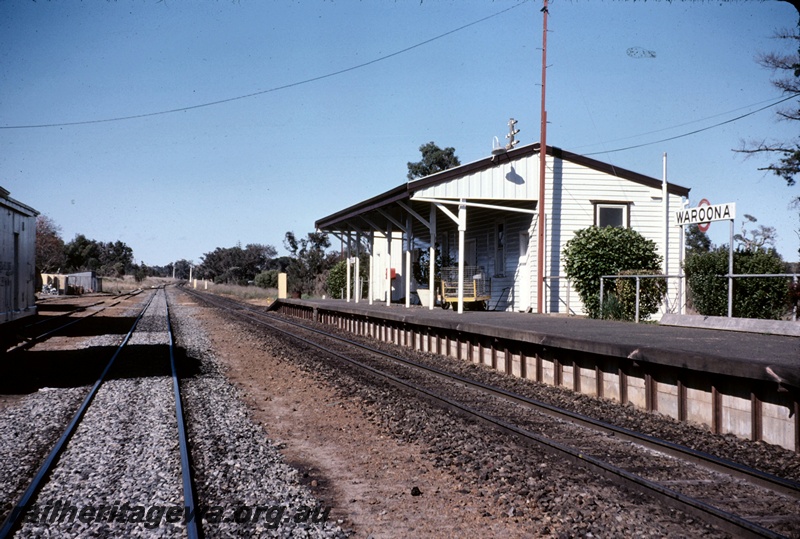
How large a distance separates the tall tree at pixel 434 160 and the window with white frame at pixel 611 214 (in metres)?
33.9

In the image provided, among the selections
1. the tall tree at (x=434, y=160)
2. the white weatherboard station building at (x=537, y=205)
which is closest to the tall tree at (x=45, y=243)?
the tall tree at (x=434, y=160)

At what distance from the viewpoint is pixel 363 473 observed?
545cm

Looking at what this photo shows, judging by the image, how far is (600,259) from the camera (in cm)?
1730

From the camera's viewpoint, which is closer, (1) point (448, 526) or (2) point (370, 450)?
(1) point (448, 526)

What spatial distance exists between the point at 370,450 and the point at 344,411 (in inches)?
71.9

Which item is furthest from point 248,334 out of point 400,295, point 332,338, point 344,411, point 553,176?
point 344,411

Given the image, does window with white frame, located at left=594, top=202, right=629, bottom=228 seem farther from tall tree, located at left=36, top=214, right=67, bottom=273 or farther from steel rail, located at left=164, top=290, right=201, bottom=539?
tall tree, located at left=36, top=214, right=67, bottom=273

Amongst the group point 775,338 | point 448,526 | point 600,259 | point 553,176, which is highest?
point 553,176

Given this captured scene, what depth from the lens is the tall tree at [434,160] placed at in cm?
5312

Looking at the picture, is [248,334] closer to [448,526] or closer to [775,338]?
[775,338]

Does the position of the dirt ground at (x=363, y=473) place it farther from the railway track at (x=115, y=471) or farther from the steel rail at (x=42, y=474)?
the steel rail at (x=42, y=474)

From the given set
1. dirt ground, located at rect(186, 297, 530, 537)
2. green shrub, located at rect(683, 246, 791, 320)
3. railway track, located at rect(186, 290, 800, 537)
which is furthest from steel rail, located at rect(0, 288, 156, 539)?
green shrub, located at rect(683, 246, 791, 320)

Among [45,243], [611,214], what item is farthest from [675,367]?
[45,243]

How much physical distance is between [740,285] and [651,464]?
9.86m
